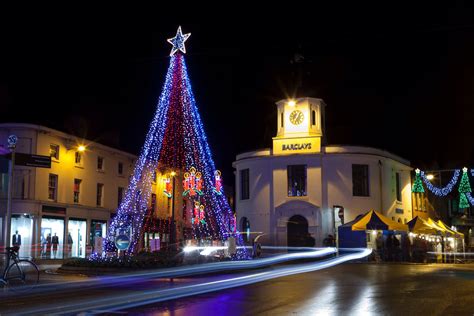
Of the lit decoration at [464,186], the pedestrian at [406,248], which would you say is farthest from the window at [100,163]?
the lit decoration at [464,186]

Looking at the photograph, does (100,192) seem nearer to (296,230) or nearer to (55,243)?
(55,243)

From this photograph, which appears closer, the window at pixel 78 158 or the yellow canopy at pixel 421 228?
the yellow canopy at pixel 421 228

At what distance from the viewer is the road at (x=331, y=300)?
36.4 ft

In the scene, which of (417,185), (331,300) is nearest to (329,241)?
(417,185)

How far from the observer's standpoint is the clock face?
1663 inches

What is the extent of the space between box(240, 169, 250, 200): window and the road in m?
26.5

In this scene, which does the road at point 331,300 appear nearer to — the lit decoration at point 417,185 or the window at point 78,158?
the window at point 78,158

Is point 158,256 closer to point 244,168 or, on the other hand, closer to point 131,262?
point 131,262

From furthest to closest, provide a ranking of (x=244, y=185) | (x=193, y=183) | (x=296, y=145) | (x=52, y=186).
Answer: (x=244, y=185)
(x=296, y=145)
(x=52, y=186)
(x=193, y=183)

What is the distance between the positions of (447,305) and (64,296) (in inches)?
332

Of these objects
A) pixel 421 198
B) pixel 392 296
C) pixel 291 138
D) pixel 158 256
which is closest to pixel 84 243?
pixel 291 138

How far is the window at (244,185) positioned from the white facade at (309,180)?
1.47 ft

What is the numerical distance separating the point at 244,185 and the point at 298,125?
20.6 feet

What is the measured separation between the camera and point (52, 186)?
123 feet
